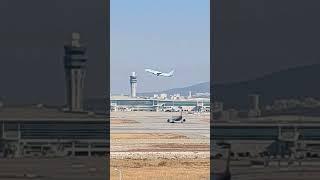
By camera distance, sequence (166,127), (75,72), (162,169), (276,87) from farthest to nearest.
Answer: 1. (166,127)
2. (162,169)
3. (276,87)
4. (75,72)

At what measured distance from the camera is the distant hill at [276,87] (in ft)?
21.7

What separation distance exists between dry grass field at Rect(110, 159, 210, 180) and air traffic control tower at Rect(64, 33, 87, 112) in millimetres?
4740

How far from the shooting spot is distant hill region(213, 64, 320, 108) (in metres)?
6.61

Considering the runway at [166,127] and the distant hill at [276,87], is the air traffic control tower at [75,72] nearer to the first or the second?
the distant hill at [276,87]

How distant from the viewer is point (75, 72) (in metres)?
6.56

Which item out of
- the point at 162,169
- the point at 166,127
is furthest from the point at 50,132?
the point at 166,127

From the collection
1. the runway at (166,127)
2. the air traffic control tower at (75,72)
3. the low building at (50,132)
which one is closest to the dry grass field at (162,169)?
the low building at (50,132)

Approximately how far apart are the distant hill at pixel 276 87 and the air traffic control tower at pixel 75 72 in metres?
1.38

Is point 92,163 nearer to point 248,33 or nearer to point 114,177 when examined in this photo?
point 248,33

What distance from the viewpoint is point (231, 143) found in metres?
6.66

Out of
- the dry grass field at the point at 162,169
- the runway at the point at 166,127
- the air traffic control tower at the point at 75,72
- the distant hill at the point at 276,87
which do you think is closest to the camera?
the air traffic control tower at the point at 75,72

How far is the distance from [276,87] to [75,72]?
2.09 metres

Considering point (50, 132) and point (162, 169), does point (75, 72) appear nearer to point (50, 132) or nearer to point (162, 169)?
point (50, 132)

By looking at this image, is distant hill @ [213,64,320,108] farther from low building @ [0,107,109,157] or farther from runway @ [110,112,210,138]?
runway @ [110,112,210,138]
